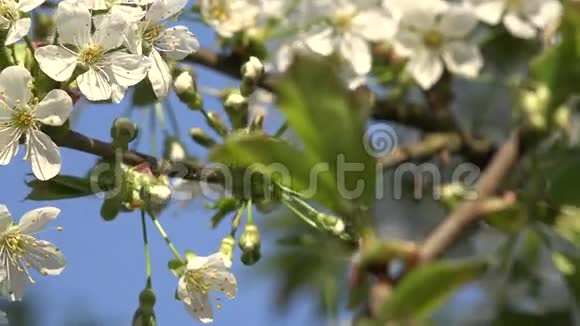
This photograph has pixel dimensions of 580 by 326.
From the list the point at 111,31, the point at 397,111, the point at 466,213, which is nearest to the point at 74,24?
the point at 111,31

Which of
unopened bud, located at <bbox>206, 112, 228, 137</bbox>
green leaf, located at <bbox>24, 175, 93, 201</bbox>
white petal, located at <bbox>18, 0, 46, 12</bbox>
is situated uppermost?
white petal, located at <bbox>18, 0, 46, 12</bbox>

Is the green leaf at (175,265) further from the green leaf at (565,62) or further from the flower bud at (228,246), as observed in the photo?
the green leaf at (565,62)

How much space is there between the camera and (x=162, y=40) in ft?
1.69

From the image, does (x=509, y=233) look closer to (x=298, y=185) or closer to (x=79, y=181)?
(x=298, y=185)

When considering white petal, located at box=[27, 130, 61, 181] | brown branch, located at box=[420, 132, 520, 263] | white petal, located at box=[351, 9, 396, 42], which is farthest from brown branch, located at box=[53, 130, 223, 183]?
white petal, located at box=[351, 9, 396, 42]

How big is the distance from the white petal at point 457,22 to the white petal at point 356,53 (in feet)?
0.21

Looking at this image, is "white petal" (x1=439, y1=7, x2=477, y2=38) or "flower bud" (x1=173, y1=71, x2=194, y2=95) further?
"white petal" (x1=439, y1=7, x2=477, y2=38)

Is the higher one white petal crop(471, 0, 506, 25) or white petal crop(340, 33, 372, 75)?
white petal crop(471, 0, 506, 25)

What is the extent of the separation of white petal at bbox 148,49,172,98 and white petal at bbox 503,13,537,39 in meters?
0.32

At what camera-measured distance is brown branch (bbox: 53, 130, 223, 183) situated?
44cm

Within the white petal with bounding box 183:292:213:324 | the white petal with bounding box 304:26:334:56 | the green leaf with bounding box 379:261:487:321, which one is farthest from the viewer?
the white petal with bounding box 304:26:334:56

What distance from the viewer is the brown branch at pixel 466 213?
30 cm

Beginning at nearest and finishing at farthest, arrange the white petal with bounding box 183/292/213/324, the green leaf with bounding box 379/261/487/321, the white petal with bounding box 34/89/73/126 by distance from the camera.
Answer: the green leaf with bounding box 379/261/487/321 < the white petal with bounding box 34/89/73/126 < the white petal with bounding box 183/292/213/324

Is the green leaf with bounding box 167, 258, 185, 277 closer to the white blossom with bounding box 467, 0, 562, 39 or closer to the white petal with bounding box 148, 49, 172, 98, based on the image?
the white petal with bounding box 148, 49, 172, 98
